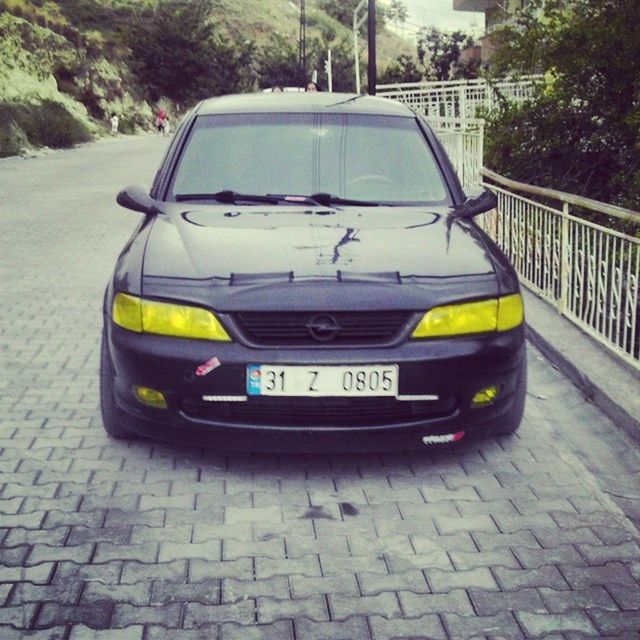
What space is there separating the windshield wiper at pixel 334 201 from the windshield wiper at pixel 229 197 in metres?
0.20

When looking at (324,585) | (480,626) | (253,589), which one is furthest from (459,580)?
(253,589)

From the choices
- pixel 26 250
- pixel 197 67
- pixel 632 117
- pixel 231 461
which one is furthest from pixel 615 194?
pixel 197 67

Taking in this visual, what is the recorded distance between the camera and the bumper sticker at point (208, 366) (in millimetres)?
4059

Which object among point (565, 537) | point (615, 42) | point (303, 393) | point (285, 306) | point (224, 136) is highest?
point (615, 42)

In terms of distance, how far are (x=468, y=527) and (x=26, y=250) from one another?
886 cm

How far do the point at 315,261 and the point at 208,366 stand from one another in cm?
65

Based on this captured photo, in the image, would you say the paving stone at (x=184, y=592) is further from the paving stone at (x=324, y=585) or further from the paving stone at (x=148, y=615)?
the paving stone at (x=324, y=585)

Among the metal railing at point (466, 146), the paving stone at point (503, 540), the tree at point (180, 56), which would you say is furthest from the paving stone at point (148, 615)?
the tree at point (180, 56)

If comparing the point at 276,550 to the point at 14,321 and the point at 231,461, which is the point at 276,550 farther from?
the point at 14,321

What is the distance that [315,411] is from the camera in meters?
4.12

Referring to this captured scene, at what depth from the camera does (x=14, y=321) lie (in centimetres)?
770

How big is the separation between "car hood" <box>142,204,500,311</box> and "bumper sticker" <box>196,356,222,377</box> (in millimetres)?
215

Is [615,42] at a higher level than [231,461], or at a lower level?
higher

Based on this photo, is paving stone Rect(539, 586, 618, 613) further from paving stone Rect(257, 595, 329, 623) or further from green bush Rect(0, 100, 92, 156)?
green bush Rect(0, 100, 92, 156)
